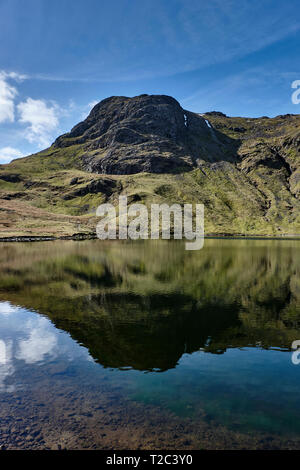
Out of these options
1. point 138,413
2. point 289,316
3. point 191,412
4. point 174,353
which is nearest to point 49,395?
point 138,413

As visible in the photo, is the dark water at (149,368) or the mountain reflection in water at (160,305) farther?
the mountain reflection in water at (160,305)

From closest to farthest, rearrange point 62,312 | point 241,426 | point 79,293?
point 241,426 < point 62,312 < point 79,293

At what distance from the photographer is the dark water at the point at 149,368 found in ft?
47.9

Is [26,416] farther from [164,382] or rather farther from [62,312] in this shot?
[62,312]

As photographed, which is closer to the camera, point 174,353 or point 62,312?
point 174,353

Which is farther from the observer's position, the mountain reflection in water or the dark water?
the mountain reflection in water

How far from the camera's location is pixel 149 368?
21.7m

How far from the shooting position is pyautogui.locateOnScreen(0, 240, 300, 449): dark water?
574 inches

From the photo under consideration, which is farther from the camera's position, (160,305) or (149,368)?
(160,305)

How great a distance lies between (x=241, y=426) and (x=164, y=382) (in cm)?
587

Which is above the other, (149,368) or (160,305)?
(149,368)

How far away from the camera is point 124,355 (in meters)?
24.0

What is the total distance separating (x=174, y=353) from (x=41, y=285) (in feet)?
119
